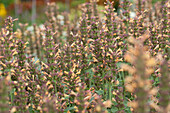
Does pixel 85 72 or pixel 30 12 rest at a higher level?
pixel 30 12

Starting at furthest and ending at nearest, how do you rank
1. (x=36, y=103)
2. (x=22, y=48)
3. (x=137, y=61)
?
(x=22, y=48), (x=36, y=103), (x=137, y=61)

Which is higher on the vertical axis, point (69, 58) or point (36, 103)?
point (69, 58)

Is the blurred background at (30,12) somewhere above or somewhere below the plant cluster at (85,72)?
above

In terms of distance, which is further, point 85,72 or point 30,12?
point 30,12

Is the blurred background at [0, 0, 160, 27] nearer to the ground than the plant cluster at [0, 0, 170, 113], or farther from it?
farther from it

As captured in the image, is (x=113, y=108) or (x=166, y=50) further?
(x=166, y=50)

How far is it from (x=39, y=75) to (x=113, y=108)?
3.10 ft

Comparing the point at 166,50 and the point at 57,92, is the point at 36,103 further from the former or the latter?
the point at 166,50

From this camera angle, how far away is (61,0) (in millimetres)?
33000

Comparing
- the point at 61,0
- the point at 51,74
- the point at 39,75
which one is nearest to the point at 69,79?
the point at 51,74

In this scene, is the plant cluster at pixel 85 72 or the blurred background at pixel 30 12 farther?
the blurred background at pixel 30 12

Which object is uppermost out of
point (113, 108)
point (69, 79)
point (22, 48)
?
point (22, 48)

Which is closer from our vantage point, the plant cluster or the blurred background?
the plant cluster

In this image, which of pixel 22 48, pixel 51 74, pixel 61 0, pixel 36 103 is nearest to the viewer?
pixel 36 103
